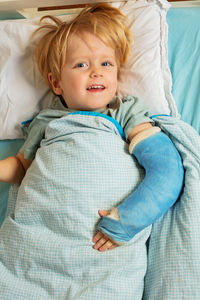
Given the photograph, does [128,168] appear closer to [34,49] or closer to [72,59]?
[72,59]

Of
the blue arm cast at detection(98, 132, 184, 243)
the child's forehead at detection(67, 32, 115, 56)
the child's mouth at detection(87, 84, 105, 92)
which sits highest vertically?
the child's forehead at detection(67, 32, 115, 56)

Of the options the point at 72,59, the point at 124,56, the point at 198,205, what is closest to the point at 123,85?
the point at 124,56

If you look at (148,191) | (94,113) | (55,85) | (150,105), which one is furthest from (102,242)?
(55,85)

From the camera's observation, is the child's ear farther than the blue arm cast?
Yes

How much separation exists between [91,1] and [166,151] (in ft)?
2.27

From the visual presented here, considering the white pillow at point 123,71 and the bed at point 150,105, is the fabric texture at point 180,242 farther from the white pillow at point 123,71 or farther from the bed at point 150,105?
the white pillow at point 123,71

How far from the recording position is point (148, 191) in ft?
2.72

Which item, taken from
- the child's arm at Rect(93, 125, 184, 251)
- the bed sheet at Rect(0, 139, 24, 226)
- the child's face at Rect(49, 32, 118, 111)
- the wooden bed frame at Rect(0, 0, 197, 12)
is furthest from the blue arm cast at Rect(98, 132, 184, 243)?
the wooden bed frame at Rect(0, 0, 197, 12)

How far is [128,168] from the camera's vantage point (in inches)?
35.6

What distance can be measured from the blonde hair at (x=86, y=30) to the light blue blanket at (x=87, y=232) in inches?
10.9

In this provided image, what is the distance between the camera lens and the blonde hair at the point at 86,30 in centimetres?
103

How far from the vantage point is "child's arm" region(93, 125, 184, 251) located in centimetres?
81

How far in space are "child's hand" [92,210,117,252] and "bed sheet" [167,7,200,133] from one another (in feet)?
1.64

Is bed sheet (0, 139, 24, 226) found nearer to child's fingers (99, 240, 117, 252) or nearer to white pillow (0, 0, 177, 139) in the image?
white pillow (0, 0, 177, 139)
